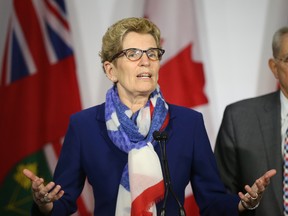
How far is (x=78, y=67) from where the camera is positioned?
145 inches

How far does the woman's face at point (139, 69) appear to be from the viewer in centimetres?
215

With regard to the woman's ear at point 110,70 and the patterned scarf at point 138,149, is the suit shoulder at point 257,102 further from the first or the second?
the woman's ear at point 110,70

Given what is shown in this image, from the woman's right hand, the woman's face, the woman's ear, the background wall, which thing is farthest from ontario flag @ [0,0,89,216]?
the woman's right hand

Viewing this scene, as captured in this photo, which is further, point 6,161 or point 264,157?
point 6,161

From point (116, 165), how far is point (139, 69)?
403 mm

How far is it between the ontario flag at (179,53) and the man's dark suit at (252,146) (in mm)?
816

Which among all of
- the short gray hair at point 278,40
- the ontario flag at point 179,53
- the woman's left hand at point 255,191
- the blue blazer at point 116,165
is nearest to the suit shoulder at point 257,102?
the short gray hair at point 278,40

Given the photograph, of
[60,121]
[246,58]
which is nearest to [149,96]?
[60,121]

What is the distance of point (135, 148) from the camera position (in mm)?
2145

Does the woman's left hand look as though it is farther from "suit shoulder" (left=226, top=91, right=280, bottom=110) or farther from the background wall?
the background wall

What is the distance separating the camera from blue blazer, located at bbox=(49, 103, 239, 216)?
2.15 meters

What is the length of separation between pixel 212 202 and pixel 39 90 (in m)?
1.74

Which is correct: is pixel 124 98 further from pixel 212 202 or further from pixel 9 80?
pixel 9 80

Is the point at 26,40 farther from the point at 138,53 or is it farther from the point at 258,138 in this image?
the point at 258,138
